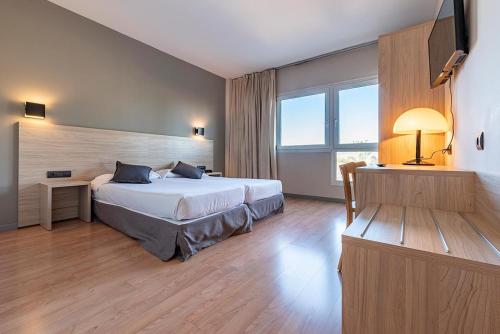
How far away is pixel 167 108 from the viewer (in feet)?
14.4

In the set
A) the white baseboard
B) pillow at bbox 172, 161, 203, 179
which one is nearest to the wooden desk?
pillow at bbox 172, 161, 203, 179

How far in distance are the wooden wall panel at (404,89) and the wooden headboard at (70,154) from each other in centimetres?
Result: 357

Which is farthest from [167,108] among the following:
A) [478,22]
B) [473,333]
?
[473,333]

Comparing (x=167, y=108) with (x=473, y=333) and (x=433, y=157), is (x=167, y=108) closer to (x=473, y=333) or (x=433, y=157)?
(x=433, y=157)

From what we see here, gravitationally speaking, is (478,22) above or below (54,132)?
above

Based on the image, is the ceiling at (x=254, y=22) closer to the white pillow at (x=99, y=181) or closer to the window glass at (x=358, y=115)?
the window glass at (x=358, y=115)

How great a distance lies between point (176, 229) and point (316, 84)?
393 centimetres

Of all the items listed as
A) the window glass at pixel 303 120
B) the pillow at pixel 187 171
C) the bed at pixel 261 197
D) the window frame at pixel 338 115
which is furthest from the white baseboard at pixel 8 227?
the window frame at pixel 338 115

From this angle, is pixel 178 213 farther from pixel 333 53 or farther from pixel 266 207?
pixel 333 53

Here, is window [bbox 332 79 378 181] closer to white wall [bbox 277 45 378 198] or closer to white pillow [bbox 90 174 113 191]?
white wall [bbox 277 45 378 198]

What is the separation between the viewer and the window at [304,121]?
457 cm

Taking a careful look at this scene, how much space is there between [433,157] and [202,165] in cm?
397

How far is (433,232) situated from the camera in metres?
0.84

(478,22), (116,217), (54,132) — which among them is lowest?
(116,217)
